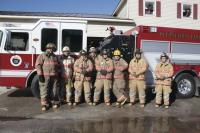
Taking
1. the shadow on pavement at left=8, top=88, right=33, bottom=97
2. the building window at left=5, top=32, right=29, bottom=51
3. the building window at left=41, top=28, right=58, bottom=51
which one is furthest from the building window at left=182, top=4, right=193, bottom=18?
the building window at left=5, top=32, right=29, bottom=51

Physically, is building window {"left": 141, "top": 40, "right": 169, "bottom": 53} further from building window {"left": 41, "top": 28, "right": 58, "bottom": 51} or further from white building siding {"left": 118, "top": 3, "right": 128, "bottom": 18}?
white building siding {"left": 118, "top": 3, "right": 128, "bottom": 18}

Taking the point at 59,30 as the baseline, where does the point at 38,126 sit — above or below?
below

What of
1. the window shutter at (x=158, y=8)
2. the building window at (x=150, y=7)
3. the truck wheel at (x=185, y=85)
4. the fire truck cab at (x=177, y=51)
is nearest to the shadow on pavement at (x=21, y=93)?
the fire truck cab at (x=177, y=51)

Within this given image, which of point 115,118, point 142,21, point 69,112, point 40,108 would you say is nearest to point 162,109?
point 115,118

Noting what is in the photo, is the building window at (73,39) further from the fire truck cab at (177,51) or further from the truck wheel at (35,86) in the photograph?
the fire truck cab at (177,51)

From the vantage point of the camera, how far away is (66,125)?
33.0 feet

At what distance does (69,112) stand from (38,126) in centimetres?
186

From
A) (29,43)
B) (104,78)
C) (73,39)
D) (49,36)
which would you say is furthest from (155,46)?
(29,43)

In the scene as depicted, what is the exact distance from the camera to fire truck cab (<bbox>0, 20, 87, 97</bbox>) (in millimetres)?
12766

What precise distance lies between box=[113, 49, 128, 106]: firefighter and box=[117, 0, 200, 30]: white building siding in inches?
615

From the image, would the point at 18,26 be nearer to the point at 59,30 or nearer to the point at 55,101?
the point at 59,30

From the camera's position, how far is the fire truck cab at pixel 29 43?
1277 cm

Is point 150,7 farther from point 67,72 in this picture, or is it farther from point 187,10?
point 67,72

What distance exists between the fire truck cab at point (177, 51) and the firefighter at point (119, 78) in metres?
1.23
